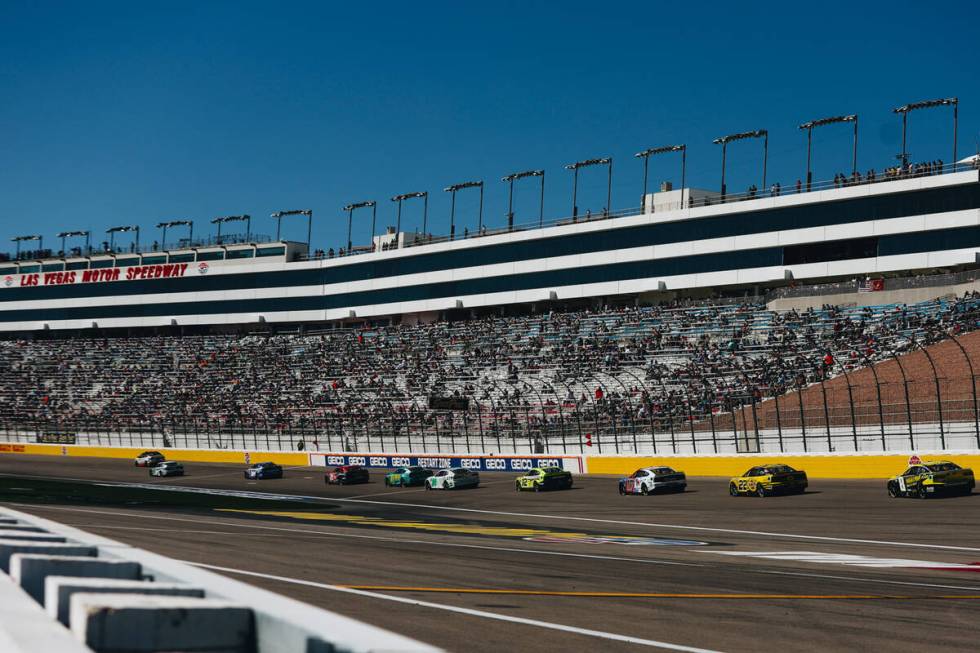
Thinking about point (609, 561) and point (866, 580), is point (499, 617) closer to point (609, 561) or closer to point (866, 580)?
point (866, 580)

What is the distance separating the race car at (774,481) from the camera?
31234mm

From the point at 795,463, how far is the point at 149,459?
40023 millimetres

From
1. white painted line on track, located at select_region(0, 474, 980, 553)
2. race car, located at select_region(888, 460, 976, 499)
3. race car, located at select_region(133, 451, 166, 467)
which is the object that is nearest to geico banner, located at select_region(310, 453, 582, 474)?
race car, located at select_region(133, 451, 166, 467)

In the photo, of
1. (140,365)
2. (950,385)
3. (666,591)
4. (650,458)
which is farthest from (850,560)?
(140,365)

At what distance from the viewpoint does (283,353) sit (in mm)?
79688

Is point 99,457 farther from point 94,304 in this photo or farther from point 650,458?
point 650,458

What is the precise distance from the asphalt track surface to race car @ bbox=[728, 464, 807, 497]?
59 cm

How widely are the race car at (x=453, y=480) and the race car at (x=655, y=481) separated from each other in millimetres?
8709

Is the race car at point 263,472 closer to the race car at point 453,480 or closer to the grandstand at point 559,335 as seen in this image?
the grandstand at point 559,335

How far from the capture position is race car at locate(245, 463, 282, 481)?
51116 mm

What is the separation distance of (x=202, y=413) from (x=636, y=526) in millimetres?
49971

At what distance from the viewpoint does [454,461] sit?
1999 inches

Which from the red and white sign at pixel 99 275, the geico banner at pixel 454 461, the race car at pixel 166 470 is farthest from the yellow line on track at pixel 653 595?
the red and white sign at pixel 99 275

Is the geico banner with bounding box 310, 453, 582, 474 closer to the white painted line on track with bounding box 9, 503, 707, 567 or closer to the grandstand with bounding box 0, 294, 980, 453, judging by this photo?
the grandstand with bounding box 0, 294, 980, 453
